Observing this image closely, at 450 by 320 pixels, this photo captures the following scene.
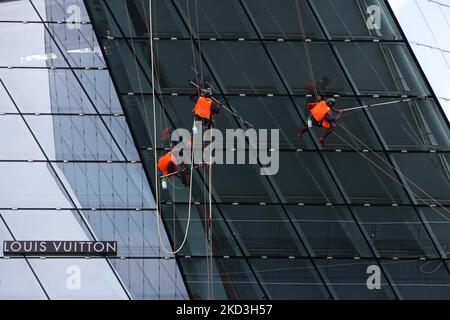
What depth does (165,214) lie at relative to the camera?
37812 millimetres

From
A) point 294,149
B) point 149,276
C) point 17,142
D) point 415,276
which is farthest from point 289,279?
point 17,142

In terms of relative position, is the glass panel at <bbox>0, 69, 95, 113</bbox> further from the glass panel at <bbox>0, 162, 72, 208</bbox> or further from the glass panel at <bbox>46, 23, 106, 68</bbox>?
the glass panel at <bbox>0, 162, 72, 208</bbox>

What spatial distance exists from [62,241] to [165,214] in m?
2.53

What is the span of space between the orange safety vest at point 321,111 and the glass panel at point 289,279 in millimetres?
4414

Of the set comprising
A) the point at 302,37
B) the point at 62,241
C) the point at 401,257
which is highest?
the point at 302,37

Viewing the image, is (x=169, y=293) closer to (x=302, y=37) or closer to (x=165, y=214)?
(x=165, y=214)

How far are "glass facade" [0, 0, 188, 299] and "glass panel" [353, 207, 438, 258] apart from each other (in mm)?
4585

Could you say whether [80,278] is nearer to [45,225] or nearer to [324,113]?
[45,225]

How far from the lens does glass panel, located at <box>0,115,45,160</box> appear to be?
38812 mm

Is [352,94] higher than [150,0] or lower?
lower

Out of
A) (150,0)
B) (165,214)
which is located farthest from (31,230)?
(150,0)

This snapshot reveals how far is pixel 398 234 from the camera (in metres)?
37.5

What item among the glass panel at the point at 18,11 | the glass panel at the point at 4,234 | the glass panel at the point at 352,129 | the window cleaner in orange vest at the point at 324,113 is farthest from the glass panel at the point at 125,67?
the window cleaner in orange vest at the point at 324,113

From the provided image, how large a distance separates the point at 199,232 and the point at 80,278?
307 centimetres
